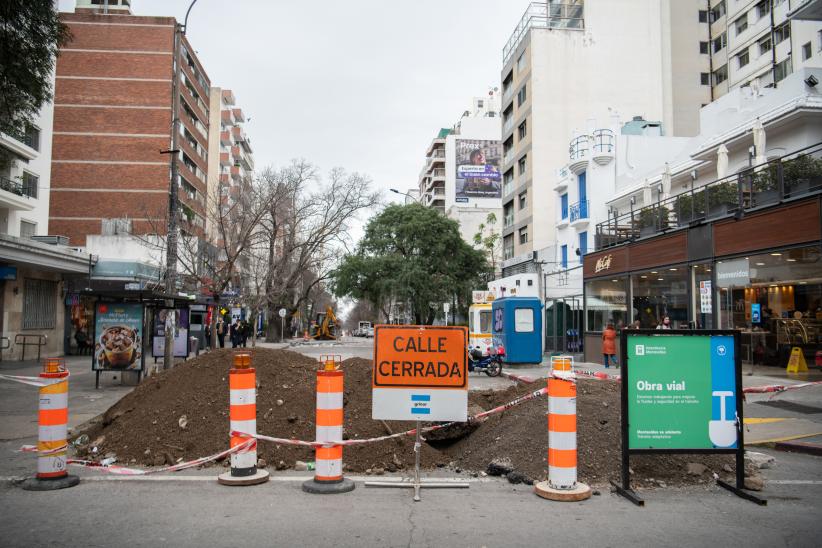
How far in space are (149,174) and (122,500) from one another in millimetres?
49404

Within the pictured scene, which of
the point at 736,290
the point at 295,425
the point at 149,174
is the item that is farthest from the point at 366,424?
the point at 149,174

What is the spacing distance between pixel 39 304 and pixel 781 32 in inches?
1778

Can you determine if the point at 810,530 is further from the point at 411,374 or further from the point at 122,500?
the point at 122,500

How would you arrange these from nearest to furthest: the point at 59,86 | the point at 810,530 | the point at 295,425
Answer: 1. the point at 810,530
2. the point at 295,425
3. the point at 59,86

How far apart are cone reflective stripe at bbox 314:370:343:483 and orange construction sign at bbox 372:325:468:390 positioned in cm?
44

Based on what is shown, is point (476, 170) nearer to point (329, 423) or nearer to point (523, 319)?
point (523, 319)

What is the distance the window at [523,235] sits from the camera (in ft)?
158

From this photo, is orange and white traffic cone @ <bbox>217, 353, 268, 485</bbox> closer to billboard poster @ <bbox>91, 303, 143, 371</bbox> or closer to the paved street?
the paved street

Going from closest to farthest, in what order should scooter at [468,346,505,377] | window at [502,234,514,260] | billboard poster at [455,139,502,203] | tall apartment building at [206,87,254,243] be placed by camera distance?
scooter at [468,346,505,377], window at [502,234,514,260], tall apartment building at [206,87,254,243], billboard poster at [455,139,502,203]

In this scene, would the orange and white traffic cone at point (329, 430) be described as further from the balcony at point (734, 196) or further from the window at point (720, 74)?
the window at point (720, 74)

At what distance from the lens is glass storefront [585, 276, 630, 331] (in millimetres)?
24336

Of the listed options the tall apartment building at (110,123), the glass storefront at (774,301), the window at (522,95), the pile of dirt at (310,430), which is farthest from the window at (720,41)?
the pile of dirt at (310,430)

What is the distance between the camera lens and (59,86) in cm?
5022

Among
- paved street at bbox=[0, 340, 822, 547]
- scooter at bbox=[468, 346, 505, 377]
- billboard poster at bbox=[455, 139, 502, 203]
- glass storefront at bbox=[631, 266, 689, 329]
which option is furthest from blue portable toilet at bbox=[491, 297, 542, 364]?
billboard poster at bbox=[455, 139, 502, 203]
